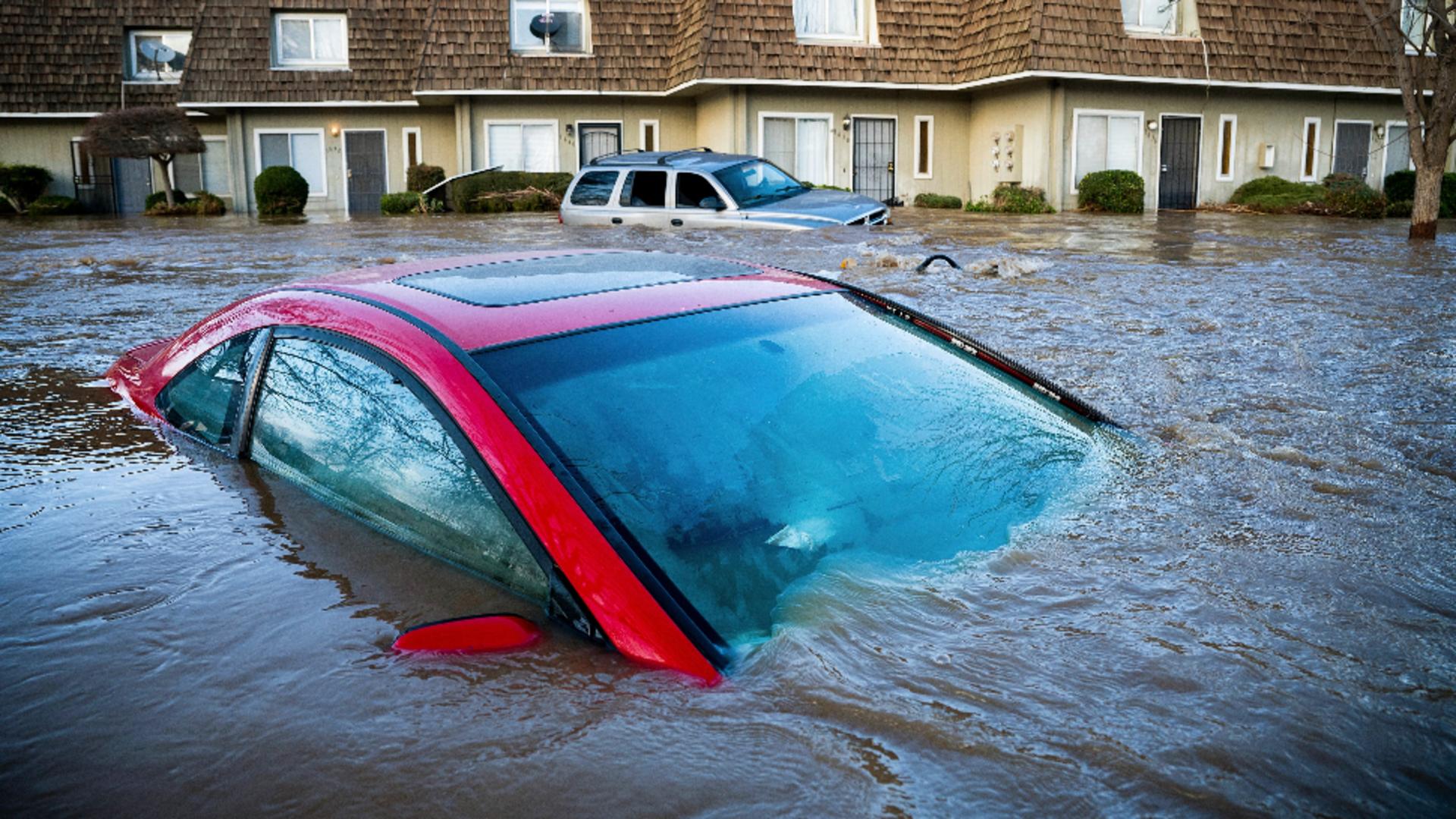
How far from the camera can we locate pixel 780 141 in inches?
1030

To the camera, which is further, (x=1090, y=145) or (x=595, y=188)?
(x=1090, y=145)

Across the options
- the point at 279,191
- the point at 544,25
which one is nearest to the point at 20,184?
the point at 279,191

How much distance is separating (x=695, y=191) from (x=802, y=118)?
1079 cm

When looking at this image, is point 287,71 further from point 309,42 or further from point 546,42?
point 546,42

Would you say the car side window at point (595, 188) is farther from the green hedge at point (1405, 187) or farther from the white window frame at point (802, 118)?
the green hedge at point (1405, 187)

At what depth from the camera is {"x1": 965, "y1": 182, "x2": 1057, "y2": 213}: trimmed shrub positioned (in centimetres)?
2427

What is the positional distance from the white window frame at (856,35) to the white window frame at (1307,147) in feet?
31.5

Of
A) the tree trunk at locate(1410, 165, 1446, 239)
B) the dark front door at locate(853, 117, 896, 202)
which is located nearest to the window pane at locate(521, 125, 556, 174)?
the dark front door at locate(853, 117, 896, 202)

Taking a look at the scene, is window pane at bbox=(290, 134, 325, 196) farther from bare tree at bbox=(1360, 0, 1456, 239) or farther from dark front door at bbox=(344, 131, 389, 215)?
bare tree at bbox=(1360, 0, 1456, 239)

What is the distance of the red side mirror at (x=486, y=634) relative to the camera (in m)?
2.74

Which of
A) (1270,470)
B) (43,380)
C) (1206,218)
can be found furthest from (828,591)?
(1206,218)

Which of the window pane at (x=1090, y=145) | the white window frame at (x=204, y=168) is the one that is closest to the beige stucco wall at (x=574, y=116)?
the white window frame at (x=204, y=168)

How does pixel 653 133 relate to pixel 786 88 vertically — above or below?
below

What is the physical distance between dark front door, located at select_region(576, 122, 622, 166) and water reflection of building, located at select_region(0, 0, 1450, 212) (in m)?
0.05
